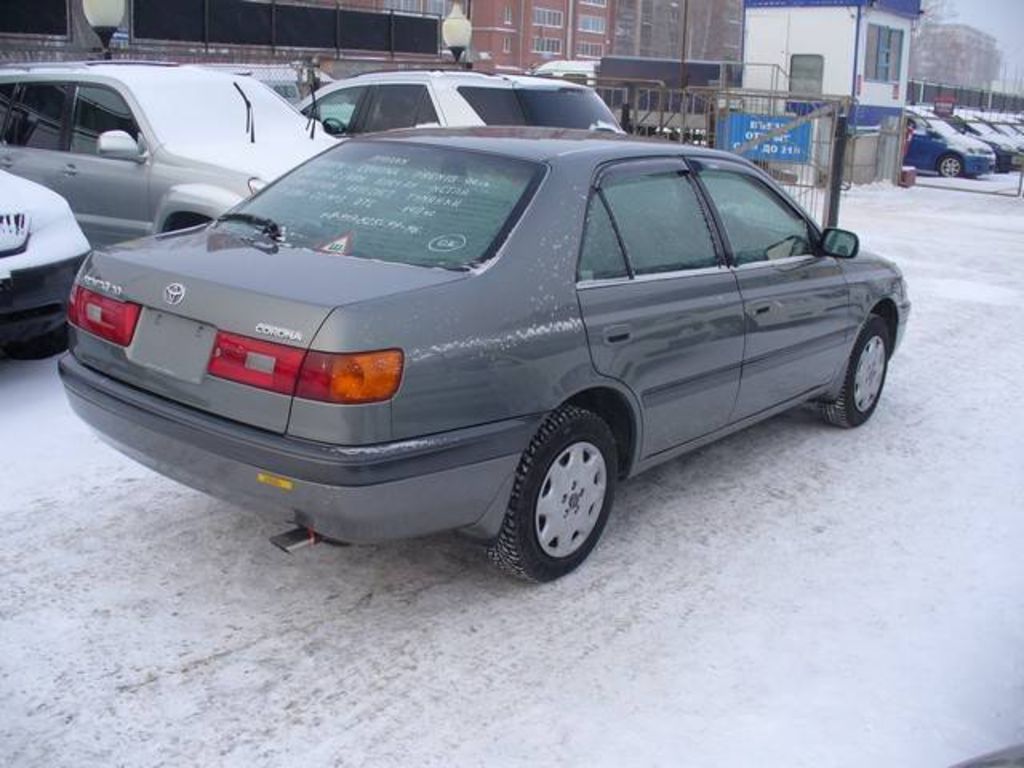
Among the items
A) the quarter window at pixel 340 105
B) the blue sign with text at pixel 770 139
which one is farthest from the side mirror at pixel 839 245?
the blue sign with text at pixel 770 139

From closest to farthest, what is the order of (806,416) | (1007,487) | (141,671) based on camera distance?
(141,671), (1007,487), (806,416)

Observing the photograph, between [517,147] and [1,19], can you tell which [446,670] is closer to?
[517,147]

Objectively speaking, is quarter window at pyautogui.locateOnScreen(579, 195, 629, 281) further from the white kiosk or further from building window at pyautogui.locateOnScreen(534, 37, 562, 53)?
building window at pyautogui.locateOnScreen(534, 37, 562, 53)

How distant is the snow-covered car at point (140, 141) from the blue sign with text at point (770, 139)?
9057mm

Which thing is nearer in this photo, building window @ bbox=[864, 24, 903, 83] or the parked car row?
building window @ bbox=[864, 24, 903, 83]

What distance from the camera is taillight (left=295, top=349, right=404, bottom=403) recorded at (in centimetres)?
338

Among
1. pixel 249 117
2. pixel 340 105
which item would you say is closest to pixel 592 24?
pixel 340 105

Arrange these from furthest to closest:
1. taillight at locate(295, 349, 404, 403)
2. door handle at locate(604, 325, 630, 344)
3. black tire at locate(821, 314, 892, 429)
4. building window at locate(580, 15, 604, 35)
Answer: building window at locate(580, 15, 604, 35) → black tire at locate(821, 314, 892, 429) → door handle at locate(604, 325, 630, 344) → taillight at locate(295, 349, 404, 403)

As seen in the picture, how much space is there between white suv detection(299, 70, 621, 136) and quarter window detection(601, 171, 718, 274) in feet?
18.9

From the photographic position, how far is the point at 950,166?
2764 cm

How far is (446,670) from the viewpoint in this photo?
361 cm

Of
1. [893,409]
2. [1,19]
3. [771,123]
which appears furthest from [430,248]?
[1,19]

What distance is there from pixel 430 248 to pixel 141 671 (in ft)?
5.38

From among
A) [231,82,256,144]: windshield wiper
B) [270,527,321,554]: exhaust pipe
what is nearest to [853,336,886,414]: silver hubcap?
[270,527,321,554]: exhaust pipe
